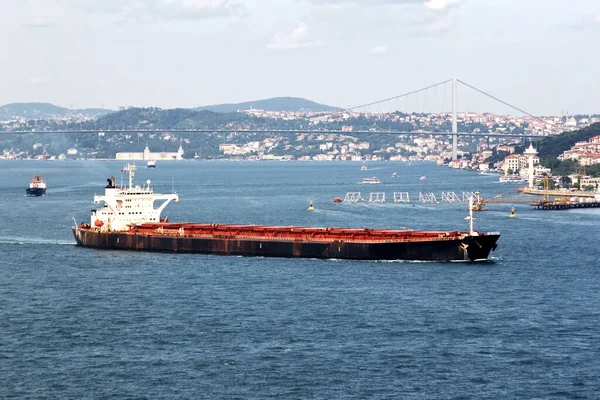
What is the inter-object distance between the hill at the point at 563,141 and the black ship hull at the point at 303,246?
443 feet

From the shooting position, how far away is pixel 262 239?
→ 53906 mm

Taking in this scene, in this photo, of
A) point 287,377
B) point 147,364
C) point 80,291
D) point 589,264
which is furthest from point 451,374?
point 589,264

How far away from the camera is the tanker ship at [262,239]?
50.4 meters

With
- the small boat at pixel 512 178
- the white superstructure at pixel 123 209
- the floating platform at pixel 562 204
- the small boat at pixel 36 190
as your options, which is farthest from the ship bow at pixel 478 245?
the small boat at pixel 512 178

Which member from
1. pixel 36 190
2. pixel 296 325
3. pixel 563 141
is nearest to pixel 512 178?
pixel 563 141

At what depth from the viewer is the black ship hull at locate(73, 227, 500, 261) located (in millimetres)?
50125

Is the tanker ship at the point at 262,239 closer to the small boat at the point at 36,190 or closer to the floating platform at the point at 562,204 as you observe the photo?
the floating platform at the point at 562,204

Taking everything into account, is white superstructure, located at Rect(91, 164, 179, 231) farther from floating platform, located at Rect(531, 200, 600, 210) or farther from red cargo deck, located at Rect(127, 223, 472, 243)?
floating platform, located at Rect(531, 200, 600, 210)

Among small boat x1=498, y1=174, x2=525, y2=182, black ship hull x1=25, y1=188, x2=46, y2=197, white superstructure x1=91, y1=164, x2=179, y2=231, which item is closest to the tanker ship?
white superstructure x1=91, y1=164, x2=179, y2=231

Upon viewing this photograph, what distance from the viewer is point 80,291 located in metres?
43.0

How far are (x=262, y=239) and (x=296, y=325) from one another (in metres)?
18.4

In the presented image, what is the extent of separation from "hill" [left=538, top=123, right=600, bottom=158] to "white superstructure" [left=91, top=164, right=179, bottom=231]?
131m

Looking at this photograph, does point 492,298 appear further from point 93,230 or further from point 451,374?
point 93,230

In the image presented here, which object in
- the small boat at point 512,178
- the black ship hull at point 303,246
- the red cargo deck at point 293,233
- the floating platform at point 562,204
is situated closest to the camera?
the black ship hull at point 303,246
